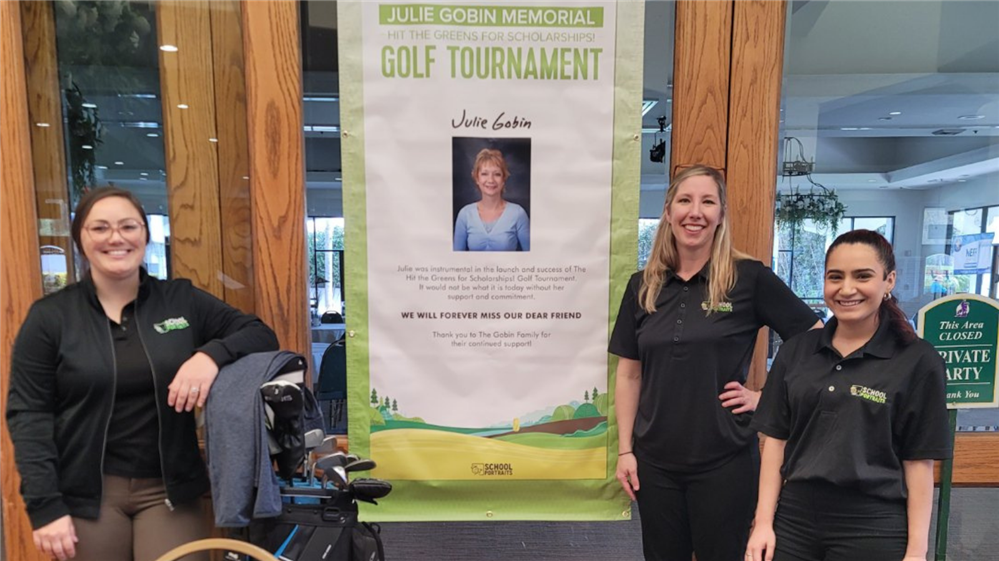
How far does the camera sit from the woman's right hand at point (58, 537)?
133cm

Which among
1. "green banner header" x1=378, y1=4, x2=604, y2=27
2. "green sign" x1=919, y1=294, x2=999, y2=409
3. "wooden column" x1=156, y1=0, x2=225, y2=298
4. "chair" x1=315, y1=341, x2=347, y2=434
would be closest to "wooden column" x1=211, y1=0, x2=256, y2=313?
"wooden column" x1=156, y1=0, x2=225, y2=298

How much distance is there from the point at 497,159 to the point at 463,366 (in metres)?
0.69

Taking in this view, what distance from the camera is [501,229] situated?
5.89ft

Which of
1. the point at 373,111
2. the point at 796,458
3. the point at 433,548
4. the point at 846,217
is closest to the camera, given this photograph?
the point at 796,458

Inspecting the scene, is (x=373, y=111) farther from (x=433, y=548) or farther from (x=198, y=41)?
(x=433, y=548)

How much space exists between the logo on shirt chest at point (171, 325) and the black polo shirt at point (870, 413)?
1.58m

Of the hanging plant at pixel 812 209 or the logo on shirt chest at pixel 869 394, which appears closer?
the logo on shirt chest at pixel 869 394

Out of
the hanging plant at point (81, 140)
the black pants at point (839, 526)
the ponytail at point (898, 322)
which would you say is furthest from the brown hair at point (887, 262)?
the hanging plant at point (81, 140)

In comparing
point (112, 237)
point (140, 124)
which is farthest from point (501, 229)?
point (140, 124)

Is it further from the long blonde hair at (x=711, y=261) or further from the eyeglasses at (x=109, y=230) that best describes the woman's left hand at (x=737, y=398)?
the eyeglasses at (x=109, y=230)

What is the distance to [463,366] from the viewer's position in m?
1.82

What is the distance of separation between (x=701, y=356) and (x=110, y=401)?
1536mm

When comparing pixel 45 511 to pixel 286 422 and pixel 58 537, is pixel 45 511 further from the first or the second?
pixel 286 422

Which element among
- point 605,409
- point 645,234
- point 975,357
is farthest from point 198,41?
point 975,357
